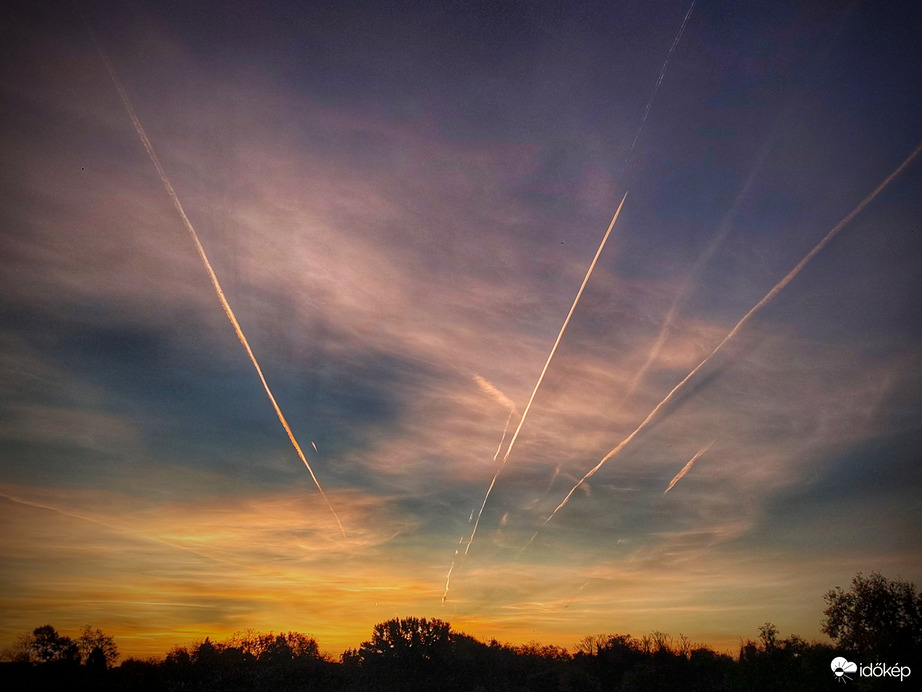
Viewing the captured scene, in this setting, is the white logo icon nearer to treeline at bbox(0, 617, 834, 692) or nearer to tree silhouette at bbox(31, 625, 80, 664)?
treeline at bbox(0, 617, 834, 692)

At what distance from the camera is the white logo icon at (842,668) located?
60.4m

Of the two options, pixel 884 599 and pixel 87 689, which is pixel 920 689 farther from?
pixel 87 689

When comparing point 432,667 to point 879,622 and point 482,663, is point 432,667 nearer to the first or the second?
point 482,663

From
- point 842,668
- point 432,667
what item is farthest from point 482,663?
point 842,668

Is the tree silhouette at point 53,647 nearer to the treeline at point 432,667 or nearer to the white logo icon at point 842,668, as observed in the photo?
the treeline at point 432,667

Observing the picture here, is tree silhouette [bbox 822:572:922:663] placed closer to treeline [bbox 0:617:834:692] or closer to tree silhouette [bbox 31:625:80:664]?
treeline [bbox 0:617:834:692]

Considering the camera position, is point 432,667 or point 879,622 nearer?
point 879,622

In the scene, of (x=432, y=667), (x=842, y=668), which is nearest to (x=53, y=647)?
(x=432, y=667)

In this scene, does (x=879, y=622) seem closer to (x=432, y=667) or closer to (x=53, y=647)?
(x=432, y=667)

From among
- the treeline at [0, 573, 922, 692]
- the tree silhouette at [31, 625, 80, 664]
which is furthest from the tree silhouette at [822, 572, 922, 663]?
the tree silhouette at [31, 625, 80, 664]

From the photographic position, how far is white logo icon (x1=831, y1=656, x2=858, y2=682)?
198 feet

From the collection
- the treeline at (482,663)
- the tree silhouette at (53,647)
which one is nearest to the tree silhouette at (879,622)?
the treeline at (482,663)

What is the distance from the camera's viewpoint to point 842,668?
61.2 m

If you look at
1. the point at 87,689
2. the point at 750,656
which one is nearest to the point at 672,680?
the point at 750,656
